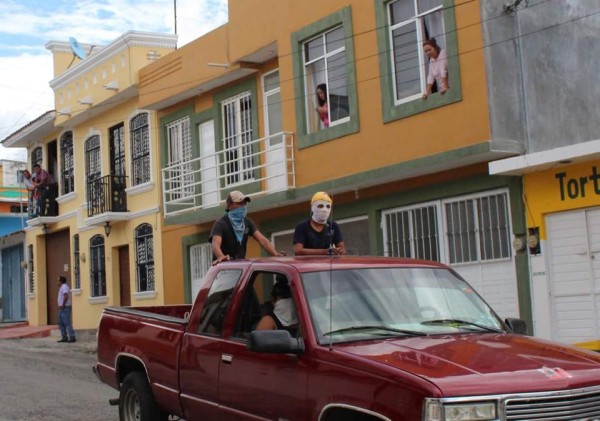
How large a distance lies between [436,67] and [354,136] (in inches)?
85.0

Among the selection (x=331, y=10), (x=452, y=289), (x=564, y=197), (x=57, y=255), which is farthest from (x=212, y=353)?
(x=57, y=255)

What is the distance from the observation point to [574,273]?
1202cm

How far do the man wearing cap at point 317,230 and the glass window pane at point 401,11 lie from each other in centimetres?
662

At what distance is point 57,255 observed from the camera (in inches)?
1116

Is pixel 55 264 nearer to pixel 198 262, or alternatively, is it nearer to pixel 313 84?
pixel 198 262

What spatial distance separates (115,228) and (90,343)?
3.25 meters

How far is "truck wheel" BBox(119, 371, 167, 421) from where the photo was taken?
23.4ft

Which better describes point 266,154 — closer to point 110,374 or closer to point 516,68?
point 516,68

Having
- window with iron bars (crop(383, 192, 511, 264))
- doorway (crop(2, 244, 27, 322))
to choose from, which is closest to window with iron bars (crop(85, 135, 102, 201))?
doorway (crop(2, 244, 27, 322))

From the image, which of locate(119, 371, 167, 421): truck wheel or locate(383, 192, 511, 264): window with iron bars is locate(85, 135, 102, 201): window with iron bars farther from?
locate(119, 371, 167, 421): truck wheel

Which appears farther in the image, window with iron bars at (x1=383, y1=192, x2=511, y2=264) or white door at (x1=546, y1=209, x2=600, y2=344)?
window with iron bars at (x1=383, y1=192, x2=511, y2=264)

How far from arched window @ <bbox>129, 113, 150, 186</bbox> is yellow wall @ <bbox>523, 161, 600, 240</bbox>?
12398 millimetres

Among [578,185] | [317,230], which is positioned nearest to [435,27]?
[578,185]

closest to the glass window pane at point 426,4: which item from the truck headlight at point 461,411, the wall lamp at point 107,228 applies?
the truck headlight at point 461,411
